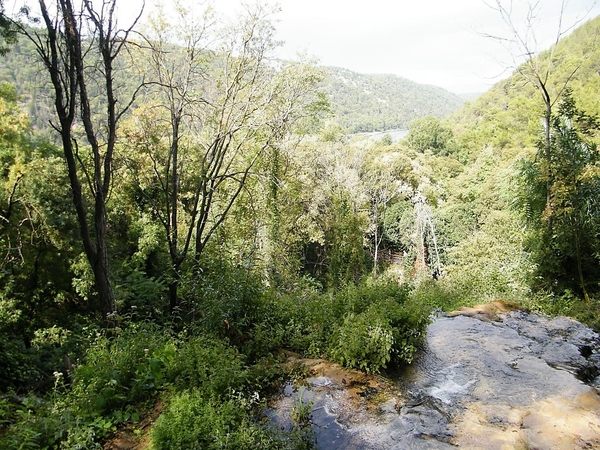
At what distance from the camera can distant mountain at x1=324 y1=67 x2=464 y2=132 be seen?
230 feet

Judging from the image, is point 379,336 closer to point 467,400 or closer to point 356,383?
point 356,383

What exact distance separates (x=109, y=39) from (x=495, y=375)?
25.1ft

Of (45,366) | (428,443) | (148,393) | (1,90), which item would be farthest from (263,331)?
(1,90)

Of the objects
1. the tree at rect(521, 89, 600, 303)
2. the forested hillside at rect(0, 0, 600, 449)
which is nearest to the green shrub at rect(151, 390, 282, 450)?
the forested hillside at rect(0, 0, 600, 449)

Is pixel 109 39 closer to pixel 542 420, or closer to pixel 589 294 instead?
pixel 542 420

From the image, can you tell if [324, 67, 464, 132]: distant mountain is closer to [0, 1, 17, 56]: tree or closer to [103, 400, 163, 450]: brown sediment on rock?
[0, 1, 17, 56]: tree

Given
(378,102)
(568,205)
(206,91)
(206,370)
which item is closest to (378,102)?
(378,102)

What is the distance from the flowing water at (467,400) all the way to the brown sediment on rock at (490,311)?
1.27 meters

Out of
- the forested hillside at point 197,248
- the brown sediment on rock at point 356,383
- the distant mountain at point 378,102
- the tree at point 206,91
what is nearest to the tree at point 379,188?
the forested hillside at point 197,248

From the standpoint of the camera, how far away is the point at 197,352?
4.24 m

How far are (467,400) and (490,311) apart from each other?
4155mm

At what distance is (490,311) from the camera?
8.05 m

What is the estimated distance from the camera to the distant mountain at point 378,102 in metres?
70.1

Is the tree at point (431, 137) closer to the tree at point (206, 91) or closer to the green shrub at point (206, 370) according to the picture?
the tree at point (206, 91)
